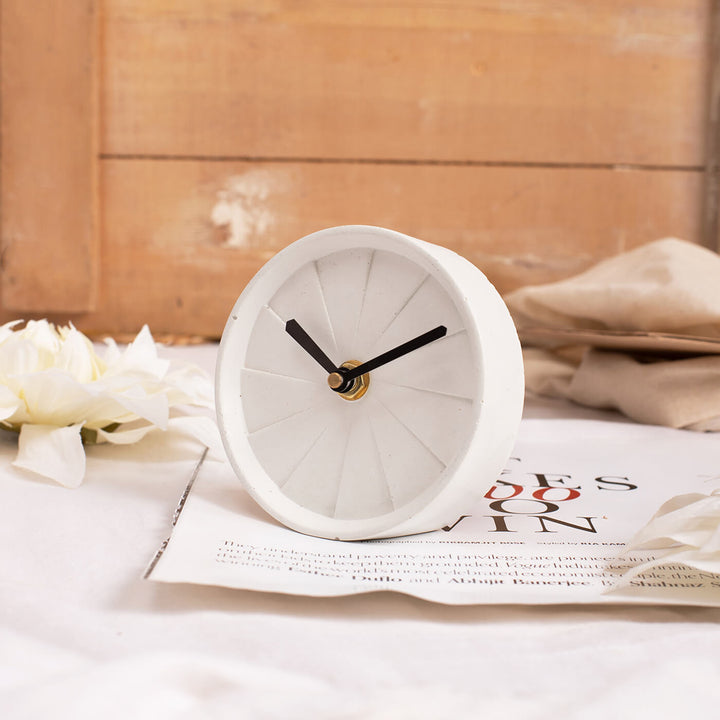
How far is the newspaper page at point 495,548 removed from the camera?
37 cm

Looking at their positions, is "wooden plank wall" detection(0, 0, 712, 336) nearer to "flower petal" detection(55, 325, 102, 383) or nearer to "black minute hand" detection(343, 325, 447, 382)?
"flower petal" detection(55, 325, 102, 383)

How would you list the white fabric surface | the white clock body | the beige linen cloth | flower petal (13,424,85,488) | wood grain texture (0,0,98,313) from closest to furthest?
the white fabric surface, the white clock body, flower petal (13,424,85,488), the beige linen cloth, wood grain texture (0,0,98,313)

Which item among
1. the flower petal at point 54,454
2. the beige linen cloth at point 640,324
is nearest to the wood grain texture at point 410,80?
the beige linen cloth at point 640,324

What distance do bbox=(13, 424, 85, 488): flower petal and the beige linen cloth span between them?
1.99 feet

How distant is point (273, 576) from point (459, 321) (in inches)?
7.4

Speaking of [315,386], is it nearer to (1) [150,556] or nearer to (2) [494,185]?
(1) [150,556]

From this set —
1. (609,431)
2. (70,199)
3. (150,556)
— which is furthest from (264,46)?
(150,556)

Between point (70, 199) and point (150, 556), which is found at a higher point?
point (70, 199)

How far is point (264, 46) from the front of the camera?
4.71 ft

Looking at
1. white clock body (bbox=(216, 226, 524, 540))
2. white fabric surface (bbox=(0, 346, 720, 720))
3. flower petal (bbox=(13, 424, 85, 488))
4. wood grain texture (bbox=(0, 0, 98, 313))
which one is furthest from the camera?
wood grain texture (bbox=(0, 0, 98, 313))

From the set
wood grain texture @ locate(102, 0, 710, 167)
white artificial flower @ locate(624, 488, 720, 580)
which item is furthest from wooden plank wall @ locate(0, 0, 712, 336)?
white artificial flower @ locate(624, 488, 720, 580)

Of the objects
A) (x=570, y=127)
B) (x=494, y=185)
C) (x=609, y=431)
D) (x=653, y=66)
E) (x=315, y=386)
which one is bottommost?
(x=609, y=431)

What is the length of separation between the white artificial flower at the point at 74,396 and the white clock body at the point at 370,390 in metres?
0.12

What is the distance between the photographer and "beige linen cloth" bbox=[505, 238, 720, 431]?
0.86 metres
